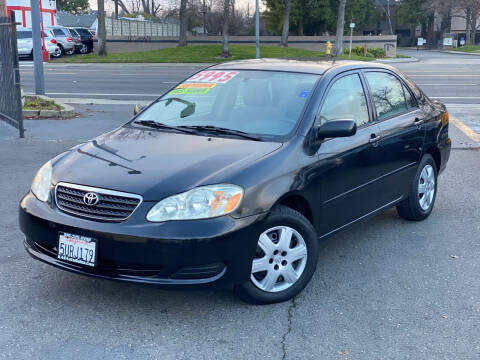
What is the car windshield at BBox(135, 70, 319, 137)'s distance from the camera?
4.65 meters

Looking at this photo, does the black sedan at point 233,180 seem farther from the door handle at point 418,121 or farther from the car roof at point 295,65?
the door handle at point 418,121

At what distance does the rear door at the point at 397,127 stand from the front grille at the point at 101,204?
239 centimetres

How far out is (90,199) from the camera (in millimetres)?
3785

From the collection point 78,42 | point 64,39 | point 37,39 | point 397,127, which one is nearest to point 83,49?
point 78,42

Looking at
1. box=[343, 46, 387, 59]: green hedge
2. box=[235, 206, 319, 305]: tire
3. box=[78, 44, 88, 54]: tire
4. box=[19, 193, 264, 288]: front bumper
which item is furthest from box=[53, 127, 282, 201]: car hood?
box=[343, 46, 387, 59]: green hedge

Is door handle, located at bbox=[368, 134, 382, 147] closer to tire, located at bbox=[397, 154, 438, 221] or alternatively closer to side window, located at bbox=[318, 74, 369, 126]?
side window, located at bbox=[318, 74, 369, 126]

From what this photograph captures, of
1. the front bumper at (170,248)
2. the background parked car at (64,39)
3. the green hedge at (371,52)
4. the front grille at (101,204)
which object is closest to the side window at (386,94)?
the front bumper at (170,248)

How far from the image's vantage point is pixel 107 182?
3.83 m

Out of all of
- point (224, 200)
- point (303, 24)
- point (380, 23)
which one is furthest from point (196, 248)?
point (380, 23)

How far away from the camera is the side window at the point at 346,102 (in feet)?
15.7

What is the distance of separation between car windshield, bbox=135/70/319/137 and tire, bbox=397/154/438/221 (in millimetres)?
1655

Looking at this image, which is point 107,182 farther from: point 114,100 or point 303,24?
point 303,24

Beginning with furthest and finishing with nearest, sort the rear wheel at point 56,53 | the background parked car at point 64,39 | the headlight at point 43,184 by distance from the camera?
1. the background parked car at point 64,39
2. the rear wheel at point 56,53
3. the headlight at point 43,184

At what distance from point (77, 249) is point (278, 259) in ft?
4.19
